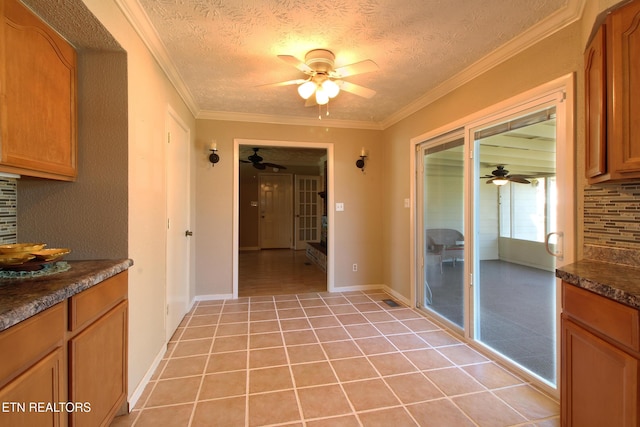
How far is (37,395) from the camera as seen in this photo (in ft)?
3.09

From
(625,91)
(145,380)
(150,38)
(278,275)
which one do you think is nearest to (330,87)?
(150,38)

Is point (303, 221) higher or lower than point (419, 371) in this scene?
higher

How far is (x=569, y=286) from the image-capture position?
1311mm

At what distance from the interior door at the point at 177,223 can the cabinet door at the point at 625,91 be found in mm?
2847

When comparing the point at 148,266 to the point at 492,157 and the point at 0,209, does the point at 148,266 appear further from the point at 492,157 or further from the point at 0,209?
the point at 492,157

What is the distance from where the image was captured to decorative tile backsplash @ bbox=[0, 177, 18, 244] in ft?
4.78

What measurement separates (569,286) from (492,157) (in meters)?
1.36

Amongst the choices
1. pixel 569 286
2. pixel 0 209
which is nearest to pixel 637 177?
pixel 569 286

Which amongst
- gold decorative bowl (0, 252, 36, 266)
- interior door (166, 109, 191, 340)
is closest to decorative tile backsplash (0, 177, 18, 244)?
gold decorative bowl (0, 252, 36, 266)

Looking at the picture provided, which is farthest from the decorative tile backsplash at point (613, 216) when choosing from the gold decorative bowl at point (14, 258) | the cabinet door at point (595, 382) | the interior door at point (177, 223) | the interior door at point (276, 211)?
the interior door at point (276, 211)

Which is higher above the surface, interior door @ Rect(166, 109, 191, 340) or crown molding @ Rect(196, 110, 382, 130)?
crown molding @ Rect(196, 110, 382, 130)

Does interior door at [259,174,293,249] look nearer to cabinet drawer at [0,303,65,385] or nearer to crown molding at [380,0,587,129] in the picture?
crown molding at [380,0,587,129]

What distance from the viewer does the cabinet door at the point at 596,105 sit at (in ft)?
4.54

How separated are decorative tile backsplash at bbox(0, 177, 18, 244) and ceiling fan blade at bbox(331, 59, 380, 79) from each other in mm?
2049
